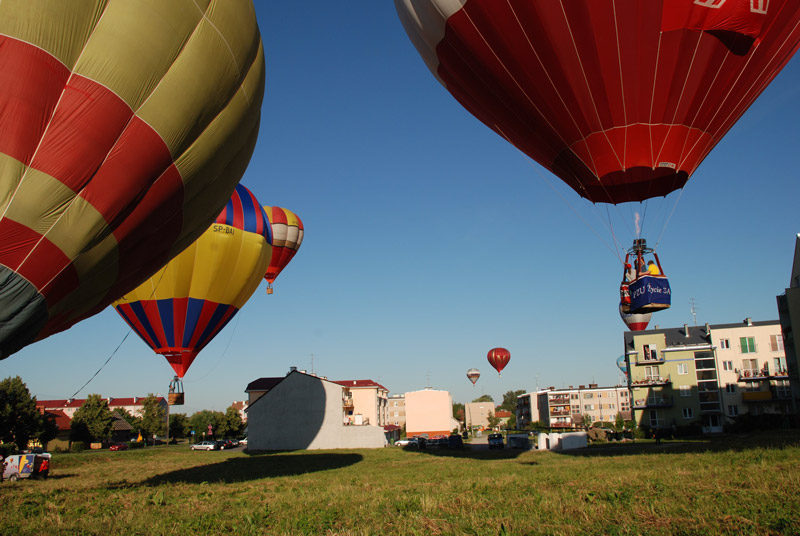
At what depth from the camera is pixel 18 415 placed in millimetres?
47812

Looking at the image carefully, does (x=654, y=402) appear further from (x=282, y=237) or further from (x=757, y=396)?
(x=282, y=237)

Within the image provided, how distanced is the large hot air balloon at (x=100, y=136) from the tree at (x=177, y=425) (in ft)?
264

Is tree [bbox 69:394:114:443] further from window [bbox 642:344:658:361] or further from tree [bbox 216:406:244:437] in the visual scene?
window [bbox 642:344:658:361]

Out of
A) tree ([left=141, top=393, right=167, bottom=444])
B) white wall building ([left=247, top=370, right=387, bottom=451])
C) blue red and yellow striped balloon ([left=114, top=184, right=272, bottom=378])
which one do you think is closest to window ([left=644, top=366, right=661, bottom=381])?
white wall building ([left=247, top=370, right=387, bottom=451])

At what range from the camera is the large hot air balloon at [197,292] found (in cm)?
1878

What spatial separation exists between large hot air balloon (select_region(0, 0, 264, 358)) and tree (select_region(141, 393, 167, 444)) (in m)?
73.0

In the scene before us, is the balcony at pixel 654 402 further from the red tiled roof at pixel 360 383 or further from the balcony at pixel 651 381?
the red tiled roof at pixel 360 383

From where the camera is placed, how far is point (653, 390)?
196 feet

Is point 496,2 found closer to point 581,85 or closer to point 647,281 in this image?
point 581,85

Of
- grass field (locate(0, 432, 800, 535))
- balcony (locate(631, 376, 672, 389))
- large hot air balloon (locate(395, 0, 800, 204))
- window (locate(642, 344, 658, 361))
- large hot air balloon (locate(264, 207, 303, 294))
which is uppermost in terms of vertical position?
large hot air balloon (locate(264, 207, 303, 294))

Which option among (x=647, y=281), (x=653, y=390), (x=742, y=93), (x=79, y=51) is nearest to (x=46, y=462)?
(x=79, y=51)

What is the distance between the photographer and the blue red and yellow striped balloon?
1878 cm

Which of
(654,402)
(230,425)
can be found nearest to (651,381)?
(654,402)

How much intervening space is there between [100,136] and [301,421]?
41.5 m
